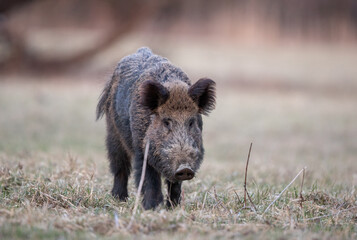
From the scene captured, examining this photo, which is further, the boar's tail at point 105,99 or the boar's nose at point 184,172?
the boar's tail at point 105,99

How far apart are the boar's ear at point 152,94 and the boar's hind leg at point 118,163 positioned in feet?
4.43

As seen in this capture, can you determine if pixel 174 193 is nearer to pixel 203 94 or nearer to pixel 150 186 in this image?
pixel 150 186

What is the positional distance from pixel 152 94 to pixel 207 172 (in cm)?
331

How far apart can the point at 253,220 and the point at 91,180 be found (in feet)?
7.88

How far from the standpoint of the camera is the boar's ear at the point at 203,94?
6363 millimetres

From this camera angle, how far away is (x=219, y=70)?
85.5 feet

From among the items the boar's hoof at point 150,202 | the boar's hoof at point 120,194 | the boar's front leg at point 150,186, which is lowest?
the boar's hoof at point 120,194

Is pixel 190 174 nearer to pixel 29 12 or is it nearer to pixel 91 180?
pixel 91 180

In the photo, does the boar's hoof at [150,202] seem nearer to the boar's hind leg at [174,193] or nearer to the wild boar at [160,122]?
the wild boar at [160,122]

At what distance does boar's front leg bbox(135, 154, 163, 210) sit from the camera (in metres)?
6.16

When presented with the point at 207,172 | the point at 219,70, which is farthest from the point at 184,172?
the point at 219,70

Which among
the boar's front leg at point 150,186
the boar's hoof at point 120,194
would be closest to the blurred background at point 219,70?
the boar's hoof at point 120,194

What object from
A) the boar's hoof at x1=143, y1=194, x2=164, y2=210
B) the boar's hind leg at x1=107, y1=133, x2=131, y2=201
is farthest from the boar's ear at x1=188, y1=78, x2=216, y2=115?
the boar's hind leg at x1=107, y1=133, x2=131, y2=201

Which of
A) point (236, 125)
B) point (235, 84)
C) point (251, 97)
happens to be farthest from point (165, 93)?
point (235, 84)
